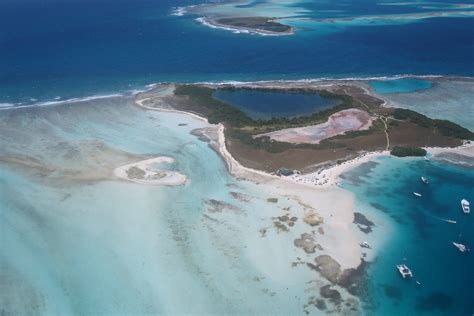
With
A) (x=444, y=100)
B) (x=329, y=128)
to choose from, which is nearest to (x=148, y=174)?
(x=329, y=128)

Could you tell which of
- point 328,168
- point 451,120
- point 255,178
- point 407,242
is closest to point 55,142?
point 255,178

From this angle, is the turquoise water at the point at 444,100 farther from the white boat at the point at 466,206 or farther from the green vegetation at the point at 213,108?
the green vegetation at the point at 213,108

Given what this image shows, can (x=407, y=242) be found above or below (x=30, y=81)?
below

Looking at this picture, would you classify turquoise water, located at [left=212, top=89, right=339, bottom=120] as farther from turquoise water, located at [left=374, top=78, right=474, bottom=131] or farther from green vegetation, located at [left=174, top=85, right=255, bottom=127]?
turquoise water, located at [left=374, top=78, right=474, bottom=131]

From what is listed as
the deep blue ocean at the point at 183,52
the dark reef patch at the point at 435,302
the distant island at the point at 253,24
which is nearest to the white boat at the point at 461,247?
the dark reef patch at the point at 435,302

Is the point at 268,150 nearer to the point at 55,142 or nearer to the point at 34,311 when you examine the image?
the point at 55,142

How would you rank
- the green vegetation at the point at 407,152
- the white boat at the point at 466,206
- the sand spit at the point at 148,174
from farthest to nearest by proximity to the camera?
1. the green vegetation at the point at 407,152
2. the sand spit at the point at 148,174
3. the white boat at the point at 466,206
